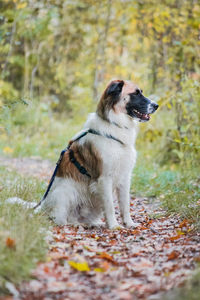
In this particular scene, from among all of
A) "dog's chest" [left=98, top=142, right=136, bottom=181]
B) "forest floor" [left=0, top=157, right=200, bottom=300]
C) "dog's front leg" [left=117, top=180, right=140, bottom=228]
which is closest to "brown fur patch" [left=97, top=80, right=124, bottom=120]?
"dog's chest" [left=98, top=142, right=136, bottom=181]

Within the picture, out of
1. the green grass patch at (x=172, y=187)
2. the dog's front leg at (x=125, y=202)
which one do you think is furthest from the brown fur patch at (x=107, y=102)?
the green grass patch at (x=172, y=187)

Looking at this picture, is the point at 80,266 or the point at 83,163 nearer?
the point at 80,266

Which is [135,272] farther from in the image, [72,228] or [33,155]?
[33,155]

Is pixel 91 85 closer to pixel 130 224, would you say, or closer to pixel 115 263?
pixel 130 224

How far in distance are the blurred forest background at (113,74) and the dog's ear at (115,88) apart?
0.90 m

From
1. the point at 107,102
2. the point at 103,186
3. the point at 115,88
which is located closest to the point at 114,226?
the point at 103,186

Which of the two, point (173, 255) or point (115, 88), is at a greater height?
point (115, 88)

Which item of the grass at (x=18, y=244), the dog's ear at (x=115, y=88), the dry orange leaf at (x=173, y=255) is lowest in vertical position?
the dry orange leaf at (x=173, y=255)

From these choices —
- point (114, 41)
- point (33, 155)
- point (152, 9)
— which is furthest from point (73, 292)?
point (114, 41)

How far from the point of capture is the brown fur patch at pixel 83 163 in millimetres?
4121

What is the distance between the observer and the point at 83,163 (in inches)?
167

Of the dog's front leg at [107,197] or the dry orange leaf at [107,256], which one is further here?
the dog's front leg at [107,197]

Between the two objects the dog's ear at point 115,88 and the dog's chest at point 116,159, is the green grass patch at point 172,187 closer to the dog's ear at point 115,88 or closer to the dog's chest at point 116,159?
the dog's chest at point 116,159

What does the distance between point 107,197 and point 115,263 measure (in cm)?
132
